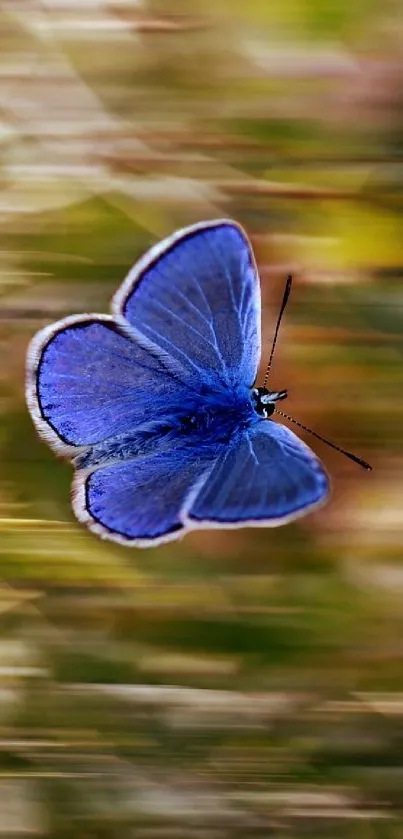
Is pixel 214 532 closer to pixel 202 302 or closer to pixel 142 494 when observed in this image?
pixel 142 494

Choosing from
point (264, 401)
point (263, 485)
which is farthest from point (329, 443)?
point (263, 485)

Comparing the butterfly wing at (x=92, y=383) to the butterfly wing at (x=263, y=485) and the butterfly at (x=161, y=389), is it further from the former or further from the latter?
the butterfly wing at (x=263, y=485)

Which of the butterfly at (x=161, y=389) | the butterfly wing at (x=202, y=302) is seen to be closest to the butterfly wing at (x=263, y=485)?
the butterfly at (x=161, y=389)

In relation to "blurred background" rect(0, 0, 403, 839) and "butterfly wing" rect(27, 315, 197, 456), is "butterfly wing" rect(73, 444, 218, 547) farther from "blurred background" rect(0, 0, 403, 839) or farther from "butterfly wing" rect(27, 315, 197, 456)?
"blurred background" rect(0, 0, 403, 839)

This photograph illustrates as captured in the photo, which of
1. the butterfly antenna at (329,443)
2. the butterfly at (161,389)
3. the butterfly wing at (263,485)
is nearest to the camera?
the butterfly wing at (263,485)

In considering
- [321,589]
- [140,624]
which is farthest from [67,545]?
[321,589]

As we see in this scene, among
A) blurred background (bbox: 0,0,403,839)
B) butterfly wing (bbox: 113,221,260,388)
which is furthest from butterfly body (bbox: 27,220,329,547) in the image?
blurred background (bbox: 0,0,403,839)
